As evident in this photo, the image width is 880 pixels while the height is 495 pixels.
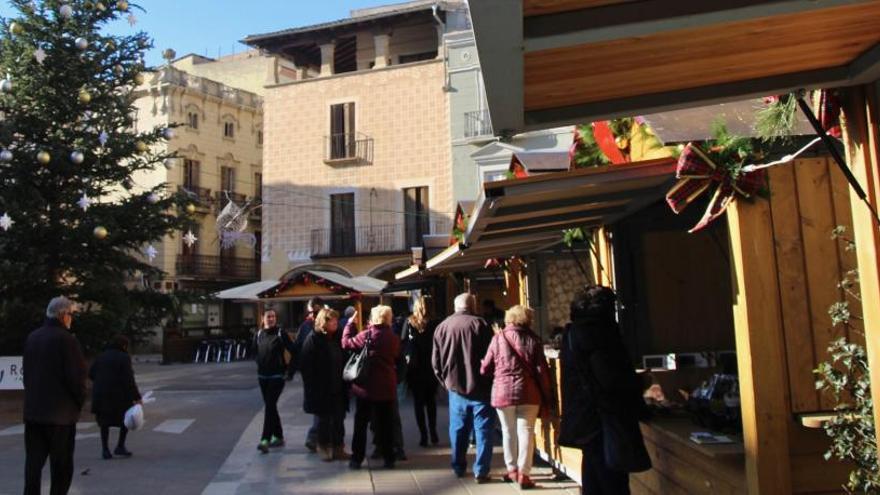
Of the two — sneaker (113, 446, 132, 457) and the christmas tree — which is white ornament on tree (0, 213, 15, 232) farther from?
sneaker (113, 446, 132, 457)

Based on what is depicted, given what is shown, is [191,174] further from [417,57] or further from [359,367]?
[359,367]

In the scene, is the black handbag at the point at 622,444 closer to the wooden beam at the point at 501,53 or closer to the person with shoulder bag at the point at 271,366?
the wooden beam at the point at 501,53

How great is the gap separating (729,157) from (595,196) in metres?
1.63

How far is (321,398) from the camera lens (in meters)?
7.49

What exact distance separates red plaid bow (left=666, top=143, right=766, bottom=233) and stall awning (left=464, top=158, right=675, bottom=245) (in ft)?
2.12

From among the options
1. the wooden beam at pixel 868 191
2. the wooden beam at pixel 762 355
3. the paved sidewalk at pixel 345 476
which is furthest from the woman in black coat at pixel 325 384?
the wooden beam at pixel 868 191

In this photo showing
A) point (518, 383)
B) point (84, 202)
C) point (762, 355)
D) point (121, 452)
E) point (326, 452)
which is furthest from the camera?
point (84, 202)

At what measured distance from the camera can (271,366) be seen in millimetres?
7996

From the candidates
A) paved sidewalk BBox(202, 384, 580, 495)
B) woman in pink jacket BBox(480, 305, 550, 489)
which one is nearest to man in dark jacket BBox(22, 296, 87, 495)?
paved sidewalk BBox(202, 384, 580, 495)

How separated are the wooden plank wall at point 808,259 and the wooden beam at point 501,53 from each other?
5.05ft

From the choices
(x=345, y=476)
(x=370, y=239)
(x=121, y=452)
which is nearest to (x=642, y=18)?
(x=345, y=476)

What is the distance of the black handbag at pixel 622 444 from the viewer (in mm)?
3963

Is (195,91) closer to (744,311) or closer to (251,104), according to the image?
(251,104)

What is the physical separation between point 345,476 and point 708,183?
4.76 metres
